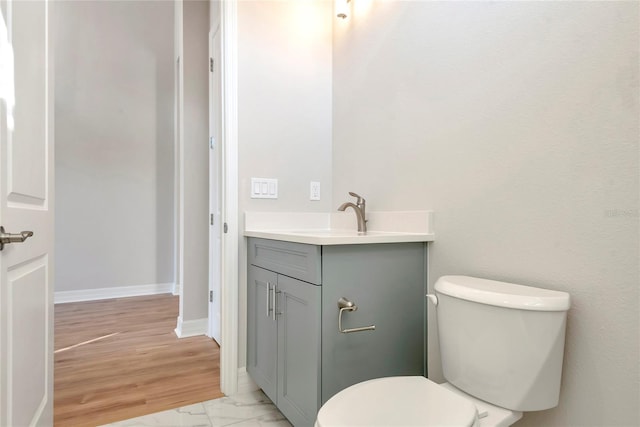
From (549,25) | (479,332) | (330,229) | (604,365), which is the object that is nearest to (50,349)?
(330,229)

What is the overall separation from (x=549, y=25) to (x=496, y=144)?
0.36 meters

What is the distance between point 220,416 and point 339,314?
0.86 metres

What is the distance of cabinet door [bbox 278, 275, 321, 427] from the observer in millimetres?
1218

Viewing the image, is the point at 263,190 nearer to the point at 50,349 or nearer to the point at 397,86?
the point at 397,86

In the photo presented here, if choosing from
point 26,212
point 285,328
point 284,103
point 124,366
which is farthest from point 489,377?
point 124,366

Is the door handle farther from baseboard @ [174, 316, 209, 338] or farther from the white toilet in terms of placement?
baseboard @ [174, 316, 209, 338]

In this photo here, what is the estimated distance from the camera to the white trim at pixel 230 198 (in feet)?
5.90

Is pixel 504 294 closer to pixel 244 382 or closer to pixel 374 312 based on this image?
pixel 374 312

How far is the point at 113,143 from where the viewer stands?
378cm

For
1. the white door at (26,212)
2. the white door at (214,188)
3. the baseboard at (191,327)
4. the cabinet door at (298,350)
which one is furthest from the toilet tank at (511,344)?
the baseboard at (191,327)

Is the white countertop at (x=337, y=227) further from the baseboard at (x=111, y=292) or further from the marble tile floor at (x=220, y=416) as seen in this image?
the baseboard at (x=111, y=292)

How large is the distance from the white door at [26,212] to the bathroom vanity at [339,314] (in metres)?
0.83

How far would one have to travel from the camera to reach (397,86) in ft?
5.28

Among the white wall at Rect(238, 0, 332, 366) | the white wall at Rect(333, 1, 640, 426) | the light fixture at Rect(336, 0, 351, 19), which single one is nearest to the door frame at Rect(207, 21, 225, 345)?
the white wall at Rect(238, 0, 332, 366)
